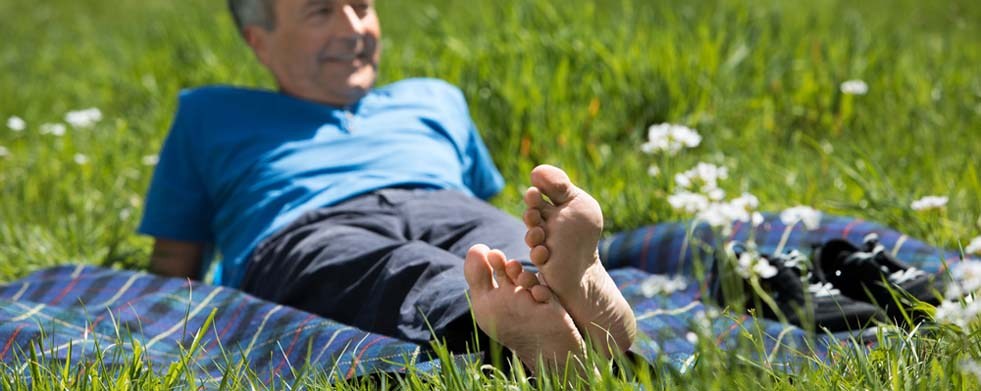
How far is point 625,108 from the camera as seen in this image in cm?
384

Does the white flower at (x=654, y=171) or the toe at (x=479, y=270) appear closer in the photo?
the toe at (x=479, y=270)

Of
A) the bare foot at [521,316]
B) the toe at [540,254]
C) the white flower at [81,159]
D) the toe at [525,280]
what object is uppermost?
the toe at [540,254]

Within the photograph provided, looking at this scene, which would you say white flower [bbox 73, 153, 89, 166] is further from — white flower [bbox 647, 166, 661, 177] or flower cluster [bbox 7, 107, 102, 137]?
white flower [bbox 647, 166, 661, 177]

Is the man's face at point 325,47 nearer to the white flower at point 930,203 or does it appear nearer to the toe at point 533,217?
the toe at point 533,217

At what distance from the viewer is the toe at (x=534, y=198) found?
175cm

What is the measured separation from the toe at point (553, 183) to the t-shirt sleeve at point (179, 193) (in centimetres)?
133

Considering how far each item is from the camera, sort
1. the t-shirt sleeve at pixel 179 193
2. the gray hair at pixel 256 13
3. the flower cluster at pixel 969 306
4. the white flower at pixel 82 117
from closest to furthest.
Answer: the flower cluster at pixel 969 306 < the t-shirt sleeve at pixel 179 193 < the gray hair at pixel 256 13 < the white flower at pixel 82 117

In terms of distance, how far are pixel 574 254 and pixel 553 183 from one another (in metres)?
0.11

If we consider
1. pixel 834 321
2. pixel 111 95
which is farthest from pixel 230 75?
pixel 834 321

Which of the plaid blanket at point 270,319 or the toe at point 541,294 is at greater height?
the toe at point 541,294

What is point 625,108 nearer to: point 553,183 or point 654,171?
point 654,171

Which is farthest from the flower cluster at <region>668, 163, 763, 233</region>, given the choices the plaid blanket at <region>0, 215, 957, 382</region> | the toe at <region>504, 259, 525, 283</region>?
the toe at <region>504, 259, 525, 283</region>

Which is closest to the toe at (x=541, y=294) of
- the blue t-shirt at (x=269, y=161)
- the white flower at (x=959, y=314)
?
the white flower at (x=959, y=314)

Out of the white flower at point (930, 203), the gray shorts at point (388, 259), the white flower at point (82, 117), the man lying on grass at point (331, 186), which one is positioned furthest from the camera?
the white flower at point (82, 117)
